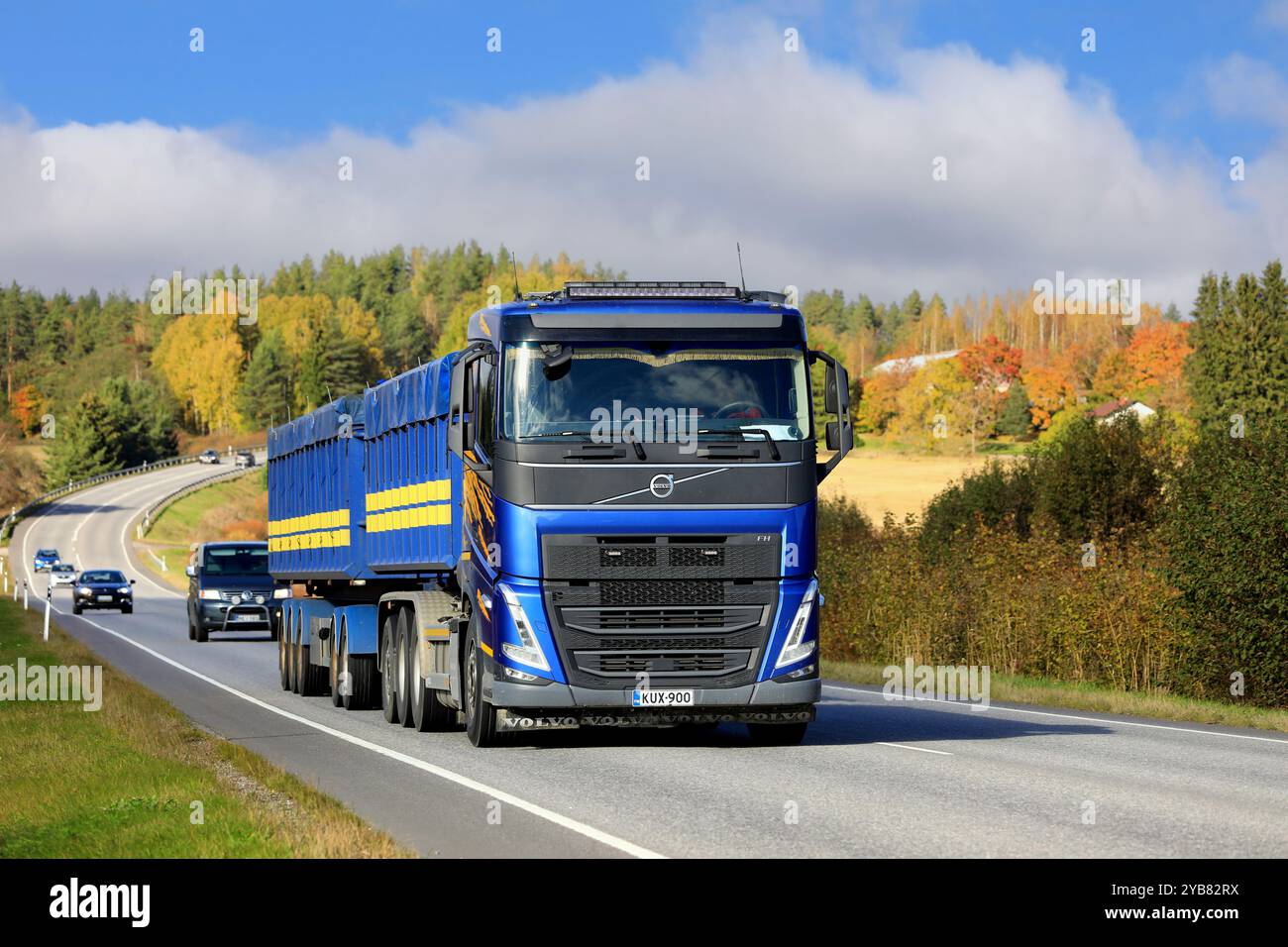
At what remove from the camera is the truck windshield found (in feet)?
49.5

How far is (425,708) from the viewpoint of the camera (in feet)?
60.6

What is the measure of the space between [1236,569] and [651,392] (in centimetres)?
1034

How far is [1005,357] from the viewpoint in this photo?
5143 inches

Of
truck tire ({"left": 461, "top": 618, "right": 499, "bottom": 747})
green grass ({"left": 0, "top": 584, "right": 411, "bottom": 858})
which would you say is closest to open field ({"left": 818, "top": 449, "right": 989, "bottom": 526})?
green grass ({"left": 0, "top": 584, "right": 411, "bottom": 858})

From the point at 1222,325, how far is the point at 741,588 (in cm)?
9214

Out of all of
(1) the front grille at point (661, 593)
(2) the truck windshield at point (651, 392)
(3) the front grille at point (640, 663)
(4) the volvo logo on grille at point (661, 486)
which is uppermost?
(2) the truck windshield at point (651, 392)

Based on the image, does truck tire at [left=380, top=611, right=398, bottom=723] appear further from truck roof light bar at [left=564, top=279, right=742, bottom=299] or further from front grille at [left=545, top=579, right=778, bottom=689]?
truck roof light bar at [left=564, top=279, right=742, bottom=299]

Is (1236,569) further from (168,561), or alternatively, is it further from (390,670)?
(168,561)

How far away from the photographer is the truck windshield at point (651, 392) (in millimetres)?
15086

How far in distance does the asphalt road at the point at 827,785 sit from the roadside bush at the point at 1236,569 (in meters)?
2.49

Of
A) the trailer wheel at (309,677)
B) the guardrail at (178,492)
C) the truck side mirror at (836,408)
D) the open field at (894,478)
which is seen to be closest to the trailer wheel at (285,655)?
the trailer wheel at (309,677)

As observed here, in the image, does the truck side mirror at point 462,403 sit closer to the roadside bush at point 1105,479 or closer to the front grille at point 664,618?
the front grille at point 664,618
